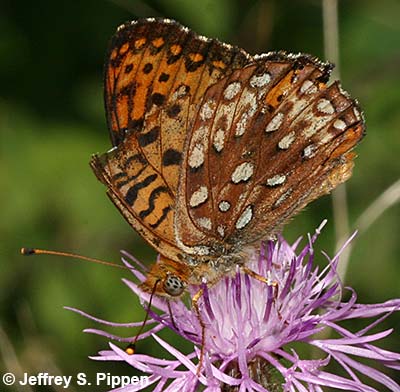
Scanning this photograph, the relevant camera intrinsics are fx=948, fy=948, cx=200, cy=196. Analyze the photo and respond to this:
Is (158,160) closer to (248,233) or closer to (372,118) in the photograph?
(248,233)

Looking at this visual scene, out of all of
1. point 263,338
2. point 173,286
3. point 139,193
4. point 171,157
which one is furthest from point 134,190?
point 263,338

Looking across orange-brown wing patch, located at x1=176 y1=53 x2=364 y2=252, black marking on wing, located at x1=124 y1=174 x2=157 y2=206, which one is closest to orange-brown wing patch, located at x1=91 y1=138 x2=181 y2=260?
black marking on wing, located at x1=124 y1=174 x2=157 y2=206

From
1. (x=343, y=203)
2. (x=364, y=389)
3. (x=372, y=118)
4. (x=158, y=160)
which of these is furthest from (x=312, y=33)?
(x=364, y=389)

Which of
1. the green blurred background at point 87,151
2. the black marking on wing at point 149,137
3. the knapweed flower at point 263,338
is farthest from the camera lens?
the green blurred background at point 87,151

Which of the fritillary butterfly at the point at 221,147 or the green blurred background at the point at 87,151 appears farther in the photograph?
the green blurred background at the point at 87,151

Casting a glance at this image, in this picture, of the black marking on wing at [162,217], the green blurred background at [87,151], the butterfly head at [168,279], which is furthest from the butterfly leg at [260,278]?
the green blurred background at [87,151]

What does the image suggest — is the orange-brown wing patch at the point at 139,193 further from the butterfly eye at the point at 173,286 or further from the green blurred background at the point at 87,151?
the green blurred background at the point at 87,151

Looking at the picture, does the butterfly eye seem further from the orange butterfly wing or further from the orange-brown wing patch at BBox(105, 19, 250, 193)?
the orange-brown wing patch at BBox(105, 19, 250, 193)
